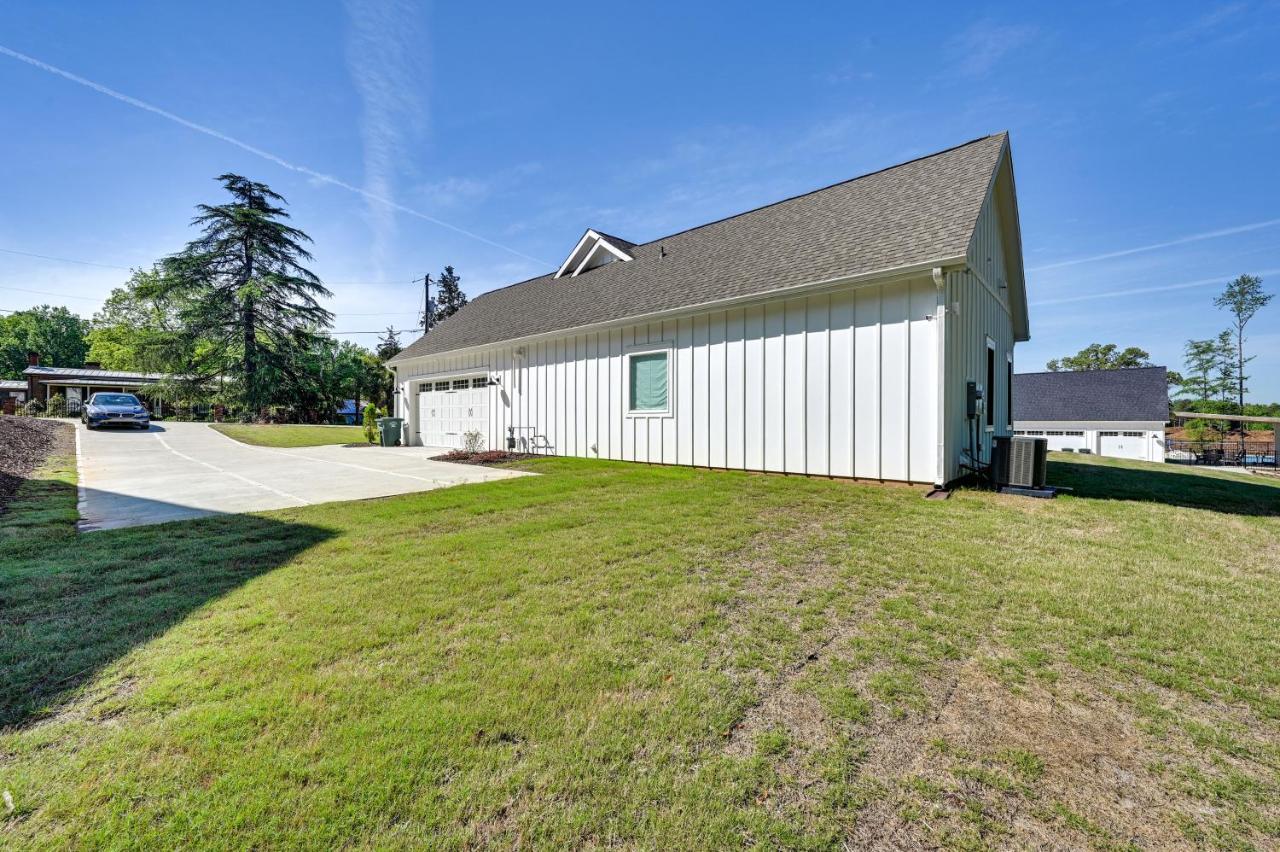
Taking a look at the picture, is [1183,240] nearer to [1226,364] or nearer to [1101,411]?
[1101,411]

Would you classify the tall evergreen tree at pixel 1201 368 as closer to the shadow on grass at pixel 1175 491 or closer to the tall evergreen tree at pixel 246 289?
the shadow on grass at pixel 1175 491

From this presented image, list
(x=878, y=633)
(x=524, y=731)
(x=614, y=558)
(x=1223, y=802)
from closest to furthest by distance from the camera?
(x=1223, y=802) → (x=524, y=731) → (x=878, y=633) → (x=614, y=558)

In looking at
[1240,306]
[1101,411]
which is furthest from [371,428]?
[1240,306]

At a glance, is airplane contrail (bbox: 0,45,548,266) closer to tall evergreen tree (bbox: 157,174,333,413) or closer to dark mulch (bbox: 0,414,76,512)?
dark mulch (bbox: 0,414,76,512)

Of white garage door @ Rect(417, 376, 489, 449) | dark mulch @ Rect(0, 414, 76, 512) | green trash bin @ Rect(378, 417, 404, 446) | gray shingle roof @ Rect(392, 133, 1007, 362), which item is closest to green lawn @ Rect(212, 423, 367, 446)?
green trash bin @ Rect(378, 417, 404, 446)

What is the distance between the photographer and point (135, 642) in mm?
2520

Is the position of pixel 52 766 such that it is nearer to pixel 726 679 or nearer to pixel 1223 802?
pixel 726 679

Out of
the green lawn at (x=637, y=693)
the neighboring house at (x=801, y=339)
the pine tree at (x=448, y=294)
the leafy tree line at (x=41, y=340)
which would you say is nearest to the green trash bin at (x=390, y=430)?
the neighboring house at (x=801, y=339)

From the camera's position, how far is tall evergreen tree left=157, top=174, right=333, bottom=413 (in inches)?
1034

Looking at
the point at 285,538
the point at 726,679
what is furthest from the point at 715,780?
the point at 285,538

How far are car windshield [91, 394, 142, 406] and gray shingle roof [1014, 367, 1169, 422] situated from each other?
4468 cm

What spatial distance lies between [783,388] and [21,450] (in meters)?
16.4

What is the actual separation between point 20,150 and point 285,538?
65.9 feet

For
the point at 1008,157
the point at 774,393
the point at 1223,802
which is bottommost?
the point at 1223,802
